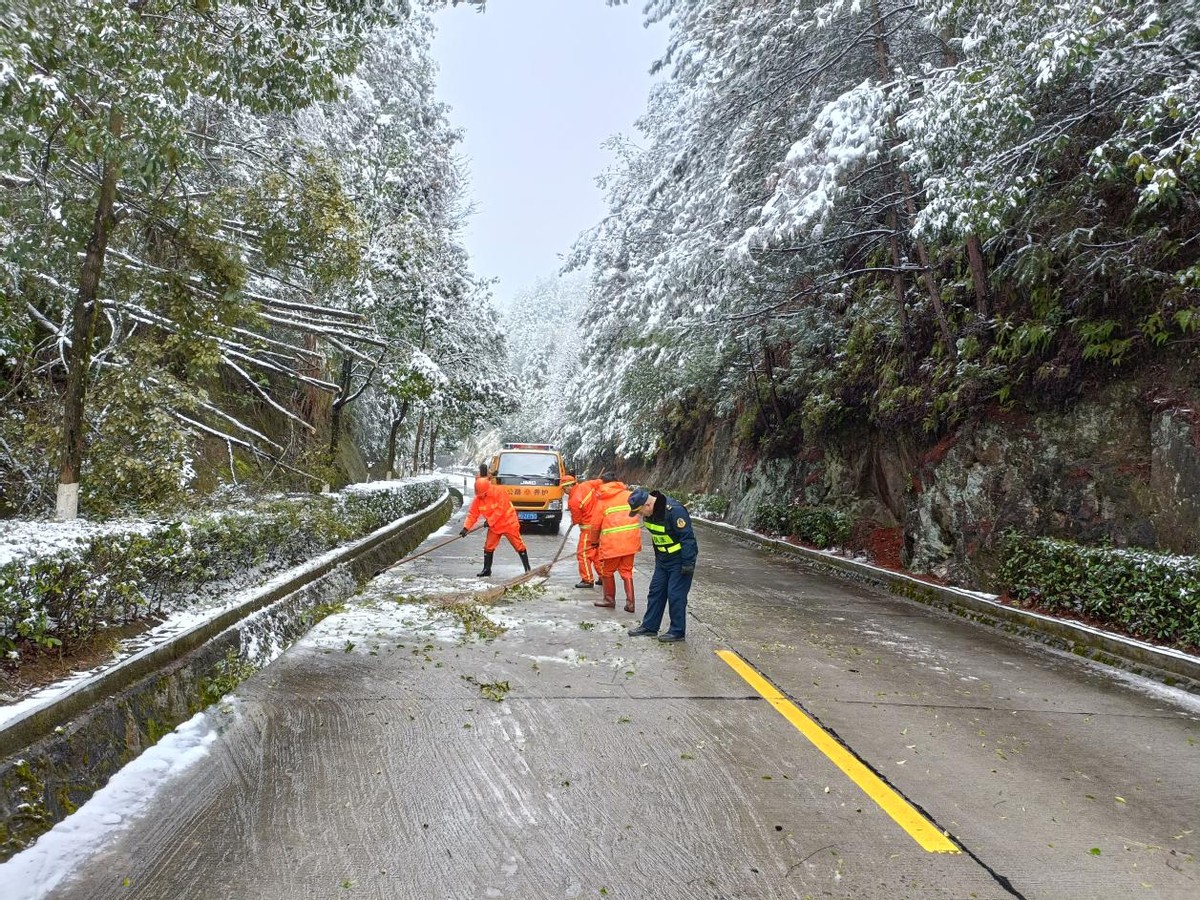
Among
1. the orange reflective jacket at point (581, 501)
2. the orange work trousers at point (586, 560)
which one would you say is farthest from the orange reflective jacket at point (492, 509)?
the orange reflective jacket at point (581, 501)

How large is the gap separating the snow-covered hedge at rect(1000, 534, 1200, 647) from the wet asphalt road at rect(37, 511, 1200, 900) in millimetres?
790

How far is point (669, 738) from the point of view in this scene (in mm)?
4828

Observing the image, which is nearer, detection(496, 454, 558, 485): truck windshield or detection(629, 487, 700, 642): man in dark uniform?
detection(629, 487, 700, 642): man in dark uniform

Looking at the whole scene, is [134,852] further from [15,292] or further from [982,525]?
[982,525]

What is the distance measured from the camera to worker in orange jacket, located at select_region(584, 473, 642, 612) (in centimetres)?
893

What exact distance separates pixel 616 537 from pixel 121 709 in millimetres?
5349

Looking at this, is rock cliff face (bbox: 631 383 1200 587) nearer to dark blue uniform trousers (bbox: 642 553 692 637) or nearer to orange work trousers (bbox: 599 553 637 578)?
orange work trousers (bbox: 599 553 637 578)

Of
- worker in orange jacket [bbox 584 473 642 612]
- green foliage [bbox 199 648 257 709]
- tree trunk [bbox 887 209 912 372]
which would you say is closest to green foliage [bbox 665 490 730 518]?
tree trunk [bbox 887 209 912 372]

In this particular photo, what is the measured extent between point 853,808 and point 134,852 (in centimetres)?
316

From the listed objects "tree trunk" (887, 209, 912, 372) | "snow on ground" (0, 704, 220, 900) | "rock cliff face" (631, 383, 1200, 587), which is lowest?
"snow on ground" (0, 704, 220, 900)

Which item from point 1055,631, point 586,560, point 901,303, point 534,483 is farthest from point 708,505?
point 1055,631

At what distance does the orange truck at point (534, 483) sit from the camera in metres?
20.4

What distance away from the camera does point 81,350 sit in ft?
22.8

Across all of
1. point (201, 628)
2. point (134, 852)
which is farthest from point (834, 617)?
point (134, 852)
